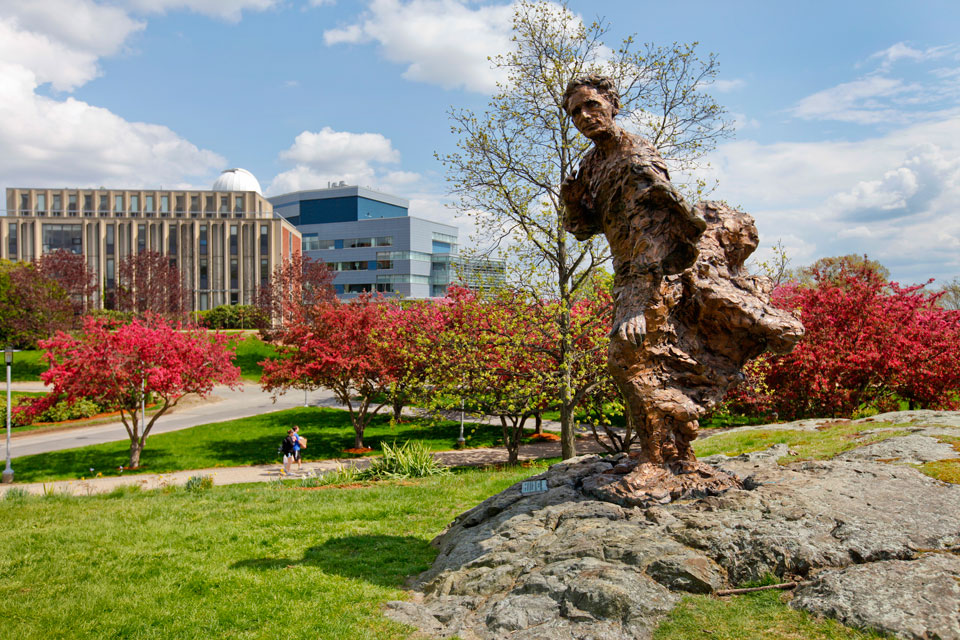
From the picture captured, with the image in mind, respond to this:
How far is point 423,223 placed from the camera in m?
75.9

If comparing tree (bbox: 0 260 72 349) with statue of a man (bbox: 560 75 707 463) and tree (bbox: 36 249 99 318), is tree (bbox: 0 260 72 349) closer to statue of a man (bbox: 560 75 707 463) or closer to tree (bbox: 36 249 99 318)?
tree (bbox: 36 249 99 318)

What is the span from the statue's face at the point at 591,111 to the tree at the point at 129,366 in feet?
48.1

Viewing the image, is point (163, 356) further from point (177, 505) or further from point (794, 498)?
point (794, 498)

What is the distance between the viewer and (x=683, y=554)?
4.99m

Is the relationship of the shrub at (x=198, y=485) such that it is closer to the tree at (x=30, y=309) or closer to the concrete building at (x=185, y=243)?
the tree at (x=30, y=309)

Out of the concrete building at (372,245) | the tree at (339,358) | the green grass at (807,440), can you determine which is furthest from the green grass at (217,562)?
the concrete building at (372,245)

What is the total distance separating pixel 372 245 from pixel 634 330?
71.8 meters

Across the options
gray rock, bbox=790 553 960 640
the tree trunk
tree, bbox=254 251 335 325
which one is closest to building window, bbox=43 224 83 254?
tree, bbox=254 251 335 325

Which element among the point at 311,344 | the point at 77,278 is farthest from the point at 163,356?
the point at 77,278

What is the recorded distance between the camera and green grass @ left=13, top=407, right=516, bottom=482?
17.2m

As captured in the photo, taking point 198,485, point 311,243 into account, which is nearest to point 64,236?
point 311,243

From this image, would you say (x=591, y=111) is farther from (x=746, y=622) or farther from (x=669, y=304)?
(x=746, y=622)

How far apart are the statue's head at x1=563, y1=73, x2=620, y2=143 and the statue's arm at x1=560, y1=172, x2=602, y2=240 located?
0.73m

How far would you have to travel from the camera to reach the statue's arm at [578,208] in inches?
285
